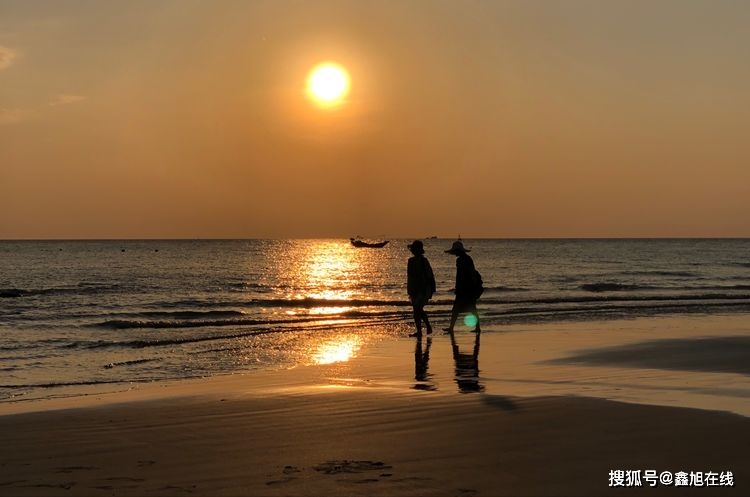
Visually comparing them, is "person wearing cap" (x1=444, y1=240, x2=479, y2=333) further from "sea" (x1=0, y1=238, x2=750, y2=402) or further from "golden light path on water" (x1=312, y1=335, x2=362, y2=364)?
"golden light path on water" (x1=312, y1=335, x2=362, y2=364)

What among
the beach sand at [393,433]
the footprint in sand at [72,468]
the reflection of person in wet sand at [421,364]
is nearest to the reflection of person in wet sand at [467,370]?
the beach sand at [393,433]

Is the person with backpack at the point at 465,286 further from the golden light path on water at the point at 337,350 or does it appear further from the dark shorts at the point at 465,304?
the golden light path on water at the point at 337,350

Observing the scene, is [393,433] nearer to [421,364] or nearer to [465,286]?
[421,364]

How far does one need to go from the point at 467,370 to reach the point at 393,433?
5496 millimetres

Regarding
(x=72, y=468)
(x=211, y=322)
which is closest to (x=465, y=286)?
(x=211, y=322)

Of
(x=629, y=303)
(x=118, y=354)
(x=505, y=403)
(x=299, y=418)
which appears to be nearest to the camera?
(x=299, y=418)

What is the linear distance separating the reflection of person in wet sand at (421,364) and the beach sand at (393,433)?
0.07 meters

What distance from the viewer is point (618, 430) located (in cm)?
793

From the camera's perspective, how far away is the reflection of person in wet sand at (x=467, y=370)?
36.8 feet

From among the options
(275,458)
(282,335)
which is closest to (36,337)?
(282,335)

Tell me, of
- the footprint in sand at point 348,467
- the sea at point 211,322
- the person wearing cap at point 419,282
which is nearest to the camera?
the footprint in sand at point 348,467

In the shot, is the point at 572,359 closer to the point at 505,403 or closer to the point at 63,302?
the point at 505,403

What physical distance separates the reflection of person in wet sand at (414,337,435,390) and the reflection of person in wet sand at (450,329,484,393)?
0.48 meters

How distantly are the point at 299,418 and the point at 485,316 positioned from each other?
1856 cm
